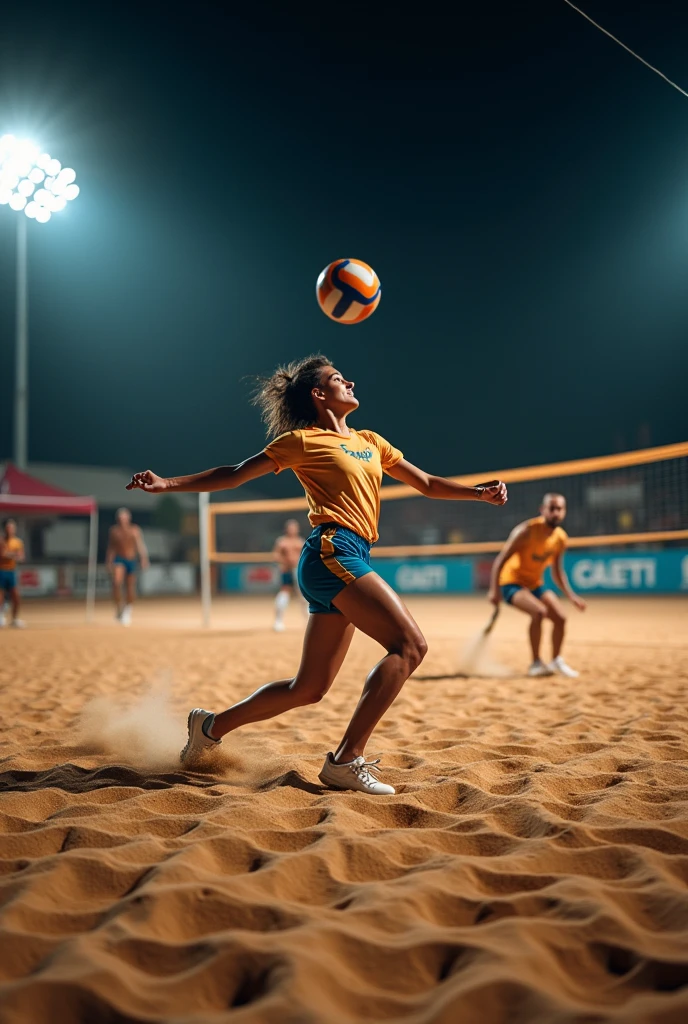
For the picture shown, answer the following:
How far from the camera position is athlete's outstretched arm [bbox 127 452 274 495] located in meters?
2.89

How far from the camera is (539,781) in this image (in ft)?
9.61

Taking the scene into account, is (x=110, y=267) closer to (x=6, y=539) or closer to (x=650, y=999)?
(x=6, y=539)

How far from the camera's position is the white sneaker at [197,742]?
10.7 ft

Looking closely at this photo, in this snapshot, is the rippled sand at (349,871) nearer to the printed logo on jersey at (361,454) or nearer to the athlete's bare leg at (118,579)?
the printed logo on jersey at (361,454)

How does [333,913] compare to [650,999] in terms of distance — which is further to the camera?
[333,913]

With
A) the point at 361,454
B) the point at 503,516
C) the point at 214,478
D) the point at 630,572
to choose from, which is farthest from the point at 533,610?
the point at 503,516

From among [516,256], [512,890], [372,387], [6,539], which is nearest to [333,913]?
[512,890]

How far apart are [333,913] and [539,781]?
4.57 feet

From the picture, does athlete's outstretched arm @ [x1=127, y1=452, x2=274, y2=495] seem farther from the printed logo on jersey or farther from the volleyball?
the volleyball

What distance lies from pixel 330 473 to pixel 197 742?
4.18ft

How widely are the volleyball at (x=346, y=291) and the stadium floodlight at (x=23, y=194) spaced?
16788mm

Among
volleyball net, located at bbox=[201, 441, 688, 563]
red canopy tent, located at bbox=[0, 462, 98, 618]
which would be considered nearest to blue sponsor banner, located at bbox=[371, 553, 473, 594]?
volleyball net, located at bbox=[201, 441, 688, 563]

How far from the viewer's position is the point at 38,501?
1562cm

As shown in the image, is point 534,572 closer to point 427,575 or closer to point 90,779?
point 90,779
